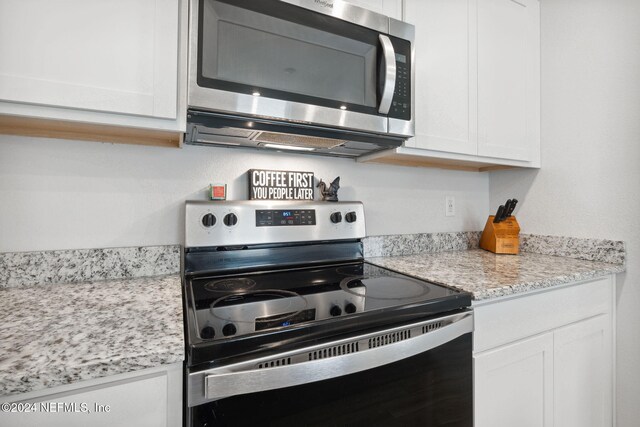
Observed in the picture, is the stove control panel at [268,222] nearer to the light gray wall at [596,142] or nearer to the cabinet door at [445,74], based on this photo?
the cabinet door at [445,74]

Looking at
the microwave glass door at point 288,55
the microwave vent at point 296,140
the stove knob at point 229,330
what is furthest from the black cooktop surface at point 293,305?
the microwave glass door at point 288,55

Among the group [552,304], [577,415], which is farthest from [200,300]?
[577,415]

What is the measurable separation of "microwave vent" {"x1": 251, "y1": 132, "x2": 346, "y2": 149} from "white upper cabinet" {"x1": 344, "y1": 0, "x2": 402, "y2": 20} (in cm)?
52

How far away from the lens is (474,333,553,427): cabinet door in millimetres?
976

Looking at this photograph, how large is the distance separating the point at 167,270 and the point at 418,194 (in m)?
1.29

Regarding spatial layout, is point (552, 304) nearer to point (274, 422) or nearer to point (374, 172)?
point (374, 172)

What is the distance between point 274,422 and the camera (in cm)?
63

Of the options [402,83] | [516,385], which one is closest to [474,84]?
[402,83]

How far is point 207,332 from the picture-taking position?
64cm

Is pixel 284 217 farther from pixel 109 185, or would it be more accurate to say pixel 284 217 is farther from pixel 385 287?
pixel 109 185

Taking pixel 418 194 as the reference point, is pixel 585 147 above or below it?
above

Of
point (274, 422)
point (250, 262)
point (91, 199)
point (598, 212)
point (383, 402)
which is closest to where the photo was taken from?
point (274, 422)

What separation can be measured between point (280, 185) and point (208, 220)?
13.4 inches

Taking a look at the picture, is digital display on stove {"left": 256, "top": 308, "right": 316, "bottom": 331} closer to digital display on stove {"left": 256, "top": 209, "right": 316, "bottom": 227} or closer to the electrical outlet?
digital display on stove {"left": 256, "top": 209, "right": 316, "bottom": 227}
